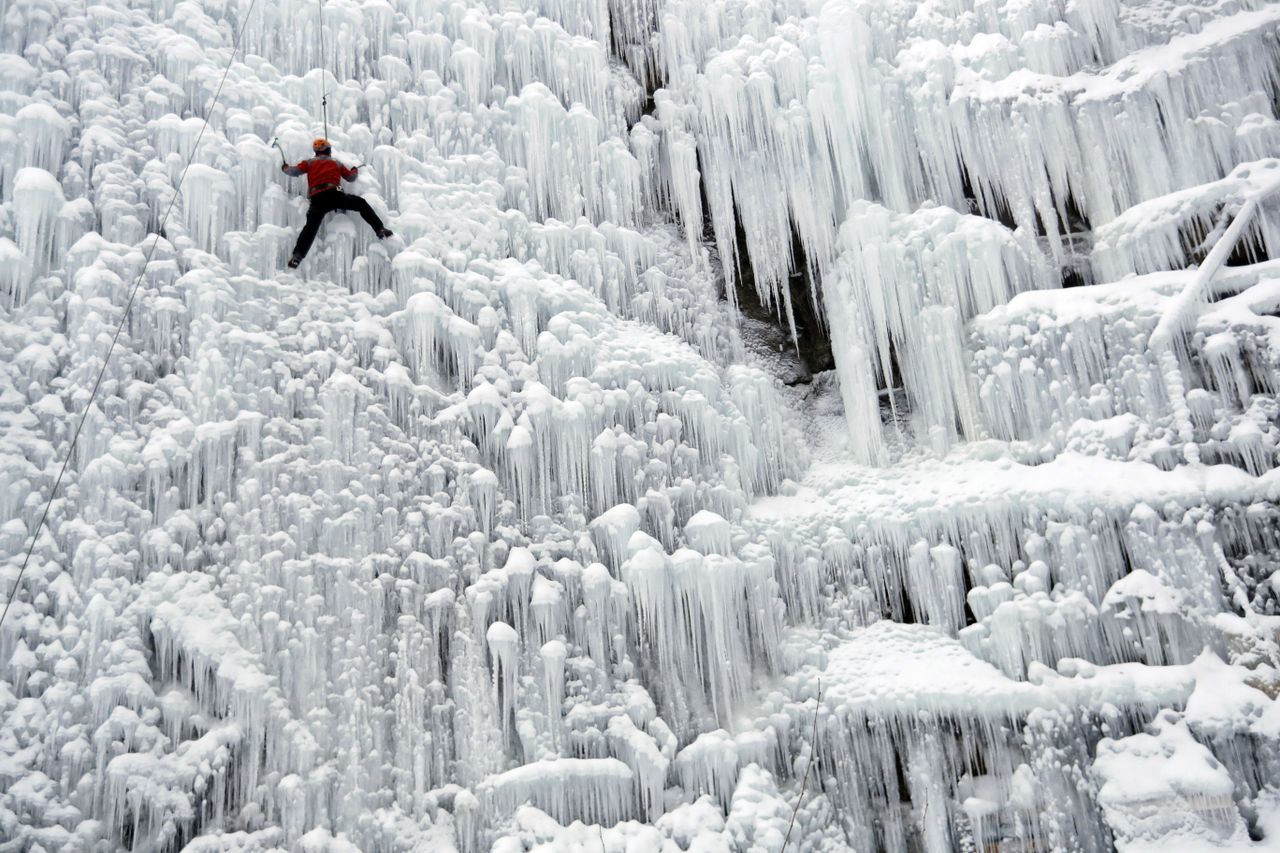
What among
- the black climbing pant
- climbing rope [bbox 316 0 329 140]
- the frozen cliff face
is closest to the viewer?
the frozen cliff face

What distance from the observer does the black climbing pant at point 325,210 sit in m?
5.36

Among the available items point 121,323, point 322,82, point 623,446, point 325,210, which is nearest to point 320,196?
point 325,210

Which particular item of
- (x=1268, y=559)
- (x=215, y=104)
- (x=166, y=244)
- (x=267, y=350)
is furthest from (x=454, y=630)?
(x=1268, y=559)

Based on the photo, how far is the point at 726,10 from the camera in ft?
23.8

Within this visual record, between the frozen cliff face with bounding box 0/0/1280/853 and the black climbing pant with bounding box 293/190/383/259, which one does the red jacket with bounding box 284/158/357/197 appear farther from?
the frozen cliff face with bounding box 0/0/1280/853

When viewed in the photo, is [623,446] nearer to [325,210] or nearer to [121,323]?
[325,210]

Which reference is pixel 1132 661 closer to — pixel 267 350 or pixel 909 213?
pixel 909 213

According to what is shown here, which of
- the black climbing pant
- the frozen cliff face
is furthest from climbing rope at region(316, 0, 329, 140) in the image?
the black climbing pant

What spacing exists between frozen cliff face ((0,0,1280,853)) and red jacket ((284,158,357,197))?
0.24m

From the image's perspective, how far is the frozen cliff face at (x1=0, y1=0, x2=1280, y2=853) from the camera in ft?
15.1

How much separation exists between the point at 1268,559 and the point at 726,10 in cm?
538

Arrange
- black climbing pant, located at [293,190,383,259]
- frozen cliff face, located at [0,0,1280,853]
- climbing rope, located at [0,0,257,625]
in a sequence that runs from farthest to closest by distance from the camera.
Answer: black climbing pant, located at [293,190,383,259], frozen cliff face, located at [0,0,1280,853], climbing rope, located at [0,0,257,625]

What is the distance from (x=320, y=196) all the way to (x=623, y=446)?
2357 millimetres

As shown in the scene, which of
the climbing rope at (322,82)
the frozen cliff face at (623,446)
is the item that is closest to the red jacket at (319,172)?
the frozen cliff face at (623,446)
